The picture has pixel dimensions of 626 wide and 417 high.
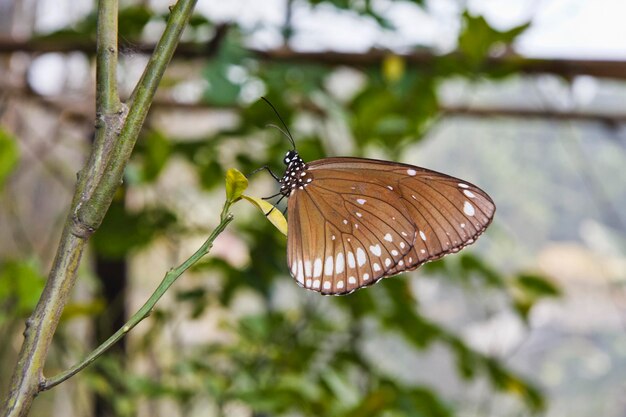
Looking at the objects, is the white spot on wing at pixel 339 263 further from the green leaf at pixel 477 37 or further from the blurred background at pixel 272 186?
the green leaf at pixel 477 37

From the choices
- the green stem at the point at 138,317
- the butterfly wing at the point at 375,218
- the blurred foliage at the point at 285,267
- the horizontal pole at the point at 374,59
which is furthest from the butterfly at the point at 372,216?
the horizontal pole at the point at 374,59

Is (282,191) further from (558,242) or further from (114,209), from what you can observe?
(558,242)

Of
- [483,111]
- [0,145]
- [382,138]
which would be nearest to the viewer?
[0,145]

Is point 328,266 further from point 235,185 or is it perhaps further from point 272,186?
point 272,186

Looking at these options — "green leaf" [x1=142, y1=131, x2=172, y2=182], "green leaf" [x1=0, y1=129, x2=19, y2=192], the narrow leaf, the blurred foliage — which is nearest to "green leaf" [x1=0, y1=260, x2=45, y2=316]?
the blurred foliage

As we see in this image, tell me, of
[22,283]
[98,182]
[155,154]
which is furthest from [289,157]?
[155,154]

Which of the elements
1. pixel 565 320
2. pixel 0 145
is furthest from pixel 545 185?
pixel 0 145
